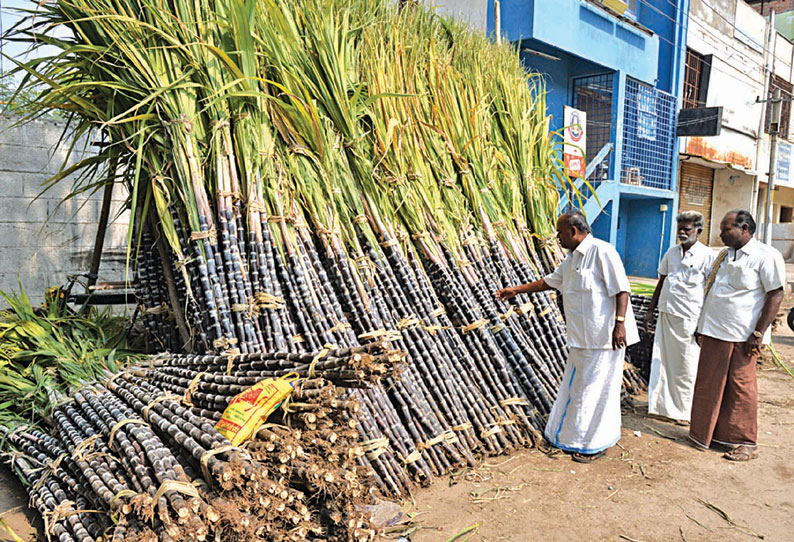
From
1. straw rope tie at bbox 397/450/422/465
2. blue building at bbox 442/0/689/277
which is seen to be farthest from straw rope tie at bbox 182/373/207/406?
blue building at bbox 442/0/689/277

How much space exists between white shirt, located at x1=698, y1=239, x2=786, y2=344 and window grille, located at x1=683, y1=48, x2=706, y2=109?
10245mm

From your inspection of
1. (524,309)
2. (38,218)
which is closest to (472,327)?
(524,309)

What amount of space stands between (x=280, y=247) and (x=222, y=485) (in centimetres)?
138

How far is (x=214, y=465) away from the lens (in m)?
1.67

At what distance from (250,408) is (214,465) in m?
0.25

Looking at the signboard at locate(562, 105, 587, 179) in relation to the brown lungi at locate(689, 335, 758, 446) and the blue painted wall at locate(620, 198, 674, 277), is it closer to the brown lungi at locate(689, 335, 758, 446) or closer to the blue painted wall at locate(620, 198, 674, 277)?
the blue painted wall at locate(620, 198, 674, 277)

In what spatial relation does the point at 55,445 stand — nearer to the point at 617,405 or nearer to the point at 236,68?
the point at 236,68

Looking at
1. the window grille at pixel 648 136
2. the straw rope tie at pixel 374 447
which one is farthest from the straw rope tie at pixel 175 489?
the window grille at pixel 648 136

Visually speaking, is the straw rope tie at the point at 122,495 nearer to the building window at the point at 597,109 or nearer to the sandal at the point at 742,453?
the sandal at the point at 742,453

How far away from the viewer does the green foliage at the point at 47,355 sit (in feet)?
9.16

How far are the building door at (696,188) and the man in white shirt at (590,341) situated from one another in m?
11.8

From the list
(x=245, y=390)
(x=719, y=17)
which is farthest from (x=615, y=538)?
(x=719, y=17)

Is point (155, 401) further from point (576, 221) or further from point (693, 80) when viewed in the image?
point (693, 80)

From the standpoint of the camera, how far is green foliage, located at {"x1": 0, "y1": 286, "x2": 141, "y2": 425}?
2.79m
